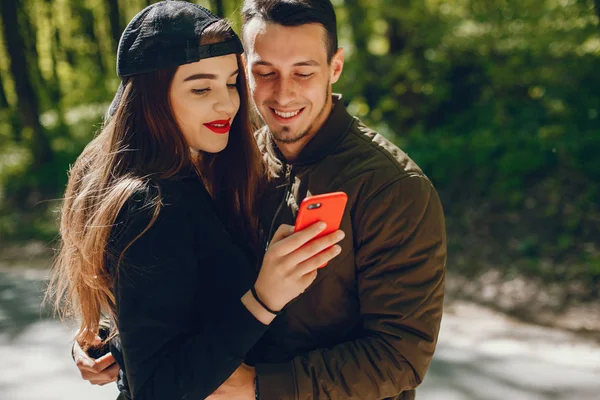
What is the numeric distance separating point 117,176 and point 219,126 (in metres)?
0.40

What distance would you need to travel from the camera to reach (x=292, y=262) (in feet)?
5.14

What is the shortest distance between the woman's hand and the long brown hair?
362 millimetres

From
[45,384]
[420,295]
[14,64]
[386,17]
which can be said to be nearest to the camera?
[420,295]

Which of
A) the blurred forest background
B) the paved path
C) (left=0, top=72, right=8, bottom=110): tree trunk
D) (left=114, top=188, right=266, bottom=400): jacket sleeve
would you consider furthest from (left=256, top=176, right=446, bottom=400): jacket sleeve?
(left=0, top=72, right=8, bottom=110): tree trunk

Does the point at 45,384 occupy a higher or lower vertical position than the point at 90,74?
lower

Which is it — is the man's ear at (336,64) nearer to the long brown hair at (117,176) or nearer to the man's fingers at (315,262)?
the long brown hair at (117,176)

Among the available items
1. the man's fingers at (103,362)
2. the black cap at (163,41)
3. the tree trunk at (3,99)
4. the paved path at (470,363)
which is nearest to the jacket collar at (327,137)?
the black cap at (163,41)

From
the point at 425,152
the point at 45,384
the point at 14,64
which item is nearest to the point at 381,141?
the point at 45,384

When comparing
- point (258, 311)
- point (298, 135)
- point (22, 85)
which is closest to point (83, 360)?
point (258, 311)

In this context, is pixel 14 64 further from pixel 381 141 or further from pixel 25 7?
pixel 381 141

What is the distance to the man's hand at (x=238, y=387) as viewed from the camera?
5.72ft

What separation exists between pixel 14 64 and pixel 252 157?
11.5 meters

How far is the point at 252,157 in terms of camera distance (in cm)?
226

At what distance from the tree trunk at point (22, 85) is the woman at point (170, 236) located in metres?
11.0
